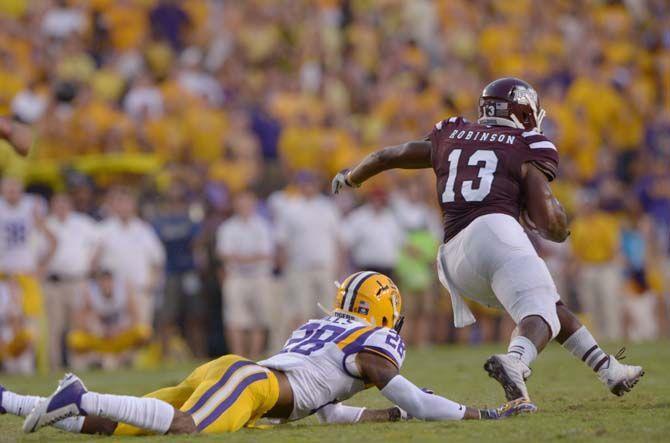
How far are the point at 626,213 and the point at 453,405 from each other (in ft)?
34.2

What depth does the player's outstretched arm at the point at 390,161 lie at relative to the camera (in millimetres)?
7242

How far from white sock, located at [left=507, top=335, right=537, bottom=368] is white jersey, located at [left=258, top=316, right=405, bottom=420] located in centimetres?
59

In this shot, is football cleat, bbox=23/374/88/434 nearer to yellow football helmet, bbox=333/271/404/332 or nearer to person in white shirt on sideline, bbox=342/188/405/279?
yellow football helmet, bbox=333/271/404/332

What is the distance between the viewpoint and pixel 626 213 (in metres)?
15.8

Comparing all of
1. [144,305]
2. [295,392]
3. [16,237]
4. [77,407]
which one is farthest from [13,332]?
[77,407]

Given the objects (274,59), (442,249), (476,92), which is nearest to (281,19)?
(274,59)

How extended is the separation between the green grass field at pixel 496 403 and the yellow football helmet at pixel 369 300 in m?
0.56

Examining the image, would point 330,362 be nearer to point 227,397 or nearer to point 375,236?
point 227,397

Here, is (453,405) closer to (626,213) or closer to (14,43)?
(626,213)

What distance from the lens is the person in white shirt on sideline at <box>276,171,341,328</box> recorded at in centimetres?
1408

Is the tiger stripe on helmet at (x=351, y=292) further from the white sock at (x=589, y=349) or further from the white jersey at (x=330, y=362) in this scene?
the white sock at (x=589, y=349)

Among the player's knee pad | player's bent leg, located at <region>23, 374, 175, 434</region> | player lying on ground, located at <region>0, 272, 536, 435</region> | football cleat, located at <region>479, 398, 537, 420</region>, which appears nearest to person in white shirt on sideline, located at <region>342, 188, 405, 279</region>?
the player's knee pad

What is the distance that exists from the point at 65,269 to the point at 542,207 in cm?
834

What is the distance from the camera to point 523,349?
20.2 ft
